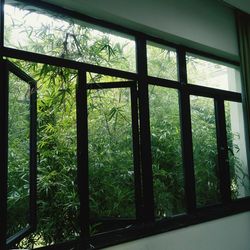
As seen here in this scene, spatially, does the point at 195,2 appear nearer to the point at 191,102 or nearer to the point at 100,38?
the point at 191,102

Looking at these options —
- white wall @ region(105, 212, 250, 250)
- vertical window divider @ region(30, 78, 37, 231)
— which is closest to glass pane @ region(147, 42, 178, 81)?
vertical window divider @ region(30, 78, 37, 231)

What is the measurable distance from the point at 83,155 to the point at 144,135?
0.64 m

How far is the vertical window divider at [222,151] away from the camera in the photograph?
3.22 meters

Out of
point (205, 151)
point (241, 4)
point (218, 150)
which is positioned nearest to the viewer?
point (241, 4)

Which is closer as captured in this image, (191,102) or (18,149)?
(18,149)

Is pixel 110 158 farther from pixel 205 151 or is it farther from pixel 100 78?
pixel 205 151

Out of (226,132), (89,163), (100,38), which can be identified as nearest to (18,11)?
(100,38)

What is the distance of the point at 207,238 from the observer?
9.10 feet

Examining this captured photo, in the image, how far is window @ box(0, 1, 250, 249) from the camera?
196cm

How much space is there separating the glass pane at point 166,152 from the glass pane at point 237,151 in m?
0.90

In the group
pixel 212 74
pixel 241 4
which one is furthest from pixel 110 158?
pixel 241 4

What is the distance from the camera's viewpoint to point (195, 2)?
301 centimetres

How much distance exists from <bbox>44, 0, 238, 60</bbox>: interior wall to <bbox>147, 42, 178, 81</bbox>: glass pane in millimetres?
119

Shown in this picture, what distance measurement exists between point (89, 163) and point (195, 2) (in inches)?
83.6
